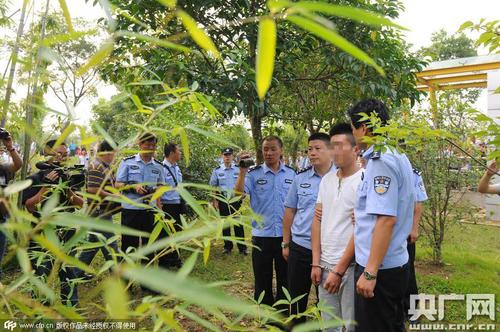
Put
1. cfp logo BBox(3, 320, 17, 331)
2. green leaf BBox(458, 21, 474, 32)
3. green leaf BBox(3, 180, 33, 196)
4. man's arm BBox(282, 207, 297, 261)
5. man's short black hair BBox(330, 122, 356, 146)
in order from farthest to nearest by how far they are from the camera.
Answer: man's arm BBox(282, 207, 297, 261) < man's short black hair BBox(330, 122, 356, 146) < green leaf BBox(458, 21, 474, 32) < cfp logo BBox(3, 320, 17, 331) < green leaf BBox(3, 180, 33, 196)

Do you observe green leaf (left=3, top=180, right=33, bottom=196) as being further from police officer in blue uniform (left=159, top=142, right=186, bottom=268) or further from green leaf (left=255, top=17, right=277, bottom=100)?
police officer in blue uniform (left=159, top=142, right=186, bottom=268)

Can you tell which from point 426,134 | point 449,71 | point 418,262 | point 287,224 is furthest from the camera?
point 449,71

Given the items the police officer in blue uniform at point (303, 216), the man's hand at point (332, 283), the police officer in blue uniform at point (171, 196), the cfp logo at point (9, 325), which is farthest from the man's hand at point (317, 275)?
the police officer in blue uniform at point (171, 196)

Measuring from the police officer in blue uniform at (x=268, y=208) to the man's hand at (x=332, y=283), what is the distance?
0.96 m

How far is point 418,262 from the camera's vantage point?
16.1 feet

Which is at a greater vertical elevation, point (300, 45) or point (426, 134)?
point (300, 45)

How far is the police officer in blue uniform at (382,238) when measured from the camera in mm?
1764

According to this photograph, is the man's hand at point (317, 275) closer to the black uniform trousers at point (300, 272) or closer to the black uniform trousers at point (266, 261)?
the black uniform trousers at point (300, 272)

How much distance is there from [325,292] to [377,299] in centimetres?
50

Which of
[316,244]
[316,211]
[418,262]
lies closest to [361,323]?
[316,244]

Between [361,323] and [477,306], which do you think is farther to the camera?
[477,306]

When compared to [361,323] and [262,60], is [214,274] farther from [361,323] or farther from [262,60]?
[262,60]

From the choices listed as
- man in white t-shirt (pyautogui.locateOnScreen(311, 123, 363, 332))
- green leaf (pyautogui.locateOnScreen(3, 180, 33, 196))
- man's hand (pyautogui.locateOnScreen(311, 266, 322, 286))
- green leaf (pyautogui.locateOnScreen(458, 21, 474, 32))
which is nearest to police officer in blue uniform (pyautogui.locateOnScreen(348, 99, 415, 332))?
man in white t-shirt (pyautogui.locateOnScreen(311, 123, 363, 332))

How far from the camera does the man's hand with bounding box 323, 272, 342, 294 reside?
7.04 ft
